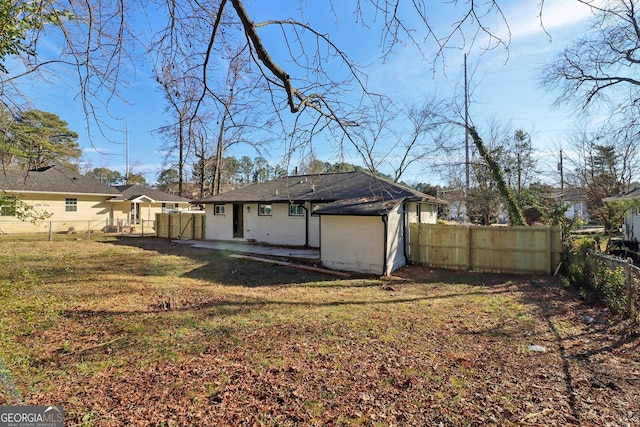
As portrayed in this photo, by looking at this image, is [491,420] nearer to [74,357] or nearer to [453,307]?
[453,307]

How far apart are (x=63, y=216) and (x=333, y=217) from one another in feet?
Answer: 67.0

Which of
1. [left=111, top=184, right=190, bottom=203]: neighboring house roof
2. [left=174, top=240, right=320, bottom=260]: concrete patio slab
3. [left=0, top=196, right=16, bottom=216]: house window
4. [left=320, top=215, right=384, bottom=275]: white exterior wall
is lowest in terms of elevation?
[left=174, top=240, right=320, bottom=260]: concrete patio slab

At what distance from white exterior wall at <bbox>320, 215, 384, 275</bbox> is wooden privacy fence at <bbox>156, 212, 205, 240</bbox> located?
10.5 meters

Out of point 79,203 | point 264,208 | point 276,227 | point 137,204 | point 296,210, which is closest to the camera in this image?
point 296,210

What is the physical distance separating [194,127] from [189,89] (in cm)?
49

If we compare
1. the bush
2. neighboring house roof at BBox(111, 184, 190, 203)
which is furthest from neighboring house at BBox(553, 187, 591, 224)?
neighboring house roof at BBox(111, 184, 190, 203)

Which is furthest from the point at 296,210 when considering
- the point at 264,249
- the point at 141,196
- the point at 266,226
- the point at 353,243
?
the point at 141,196

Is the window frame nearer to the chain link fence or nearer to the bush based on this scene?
the chain link fence

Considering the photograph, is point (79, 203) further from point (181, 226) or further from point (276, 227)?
point (276, 227)

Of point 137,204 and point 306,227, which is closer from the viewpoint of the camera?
point 306,227

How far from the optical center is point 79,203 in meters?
20.9

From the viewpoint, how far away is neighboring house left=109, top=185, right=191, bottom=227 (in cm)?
2273

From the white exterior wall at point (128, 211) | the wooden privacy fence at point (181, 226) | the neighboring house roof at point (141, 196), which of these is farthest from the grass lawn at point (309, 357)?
the white exterior wall at point (128, 211)

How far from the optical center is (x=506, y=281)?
8.76m
